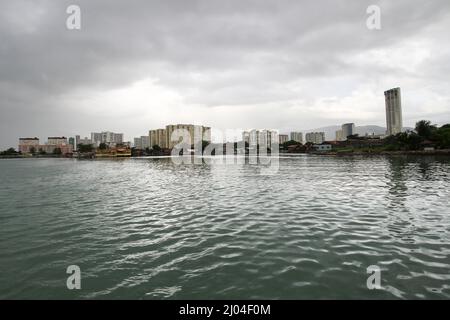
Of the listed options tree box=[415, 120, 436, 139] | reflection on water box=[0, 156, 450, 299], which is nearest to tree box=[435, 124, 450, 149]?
tree box=[415, 120, 436, 139]

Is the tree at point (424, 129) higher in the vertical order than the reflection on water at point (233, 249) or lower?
higher

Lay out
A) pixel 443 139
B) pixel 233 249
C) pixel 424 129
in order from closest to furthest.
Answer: pixel 233 249, pixel 443 139, pixel 424 129

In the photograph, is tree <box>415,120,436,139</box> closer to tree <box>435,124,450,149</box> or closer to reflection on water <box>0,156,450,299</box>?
tree <box>435,124,450,149</box>

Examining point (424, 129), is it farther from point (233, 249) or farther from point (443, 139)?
point (233, 249)

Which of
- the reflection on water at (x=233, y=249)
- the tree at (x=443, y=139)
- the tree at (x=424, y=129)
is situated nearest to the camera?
the reflection on water at (x=233, y=249)

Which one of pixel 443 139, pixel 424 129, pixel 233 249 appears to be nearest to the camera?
pixel 233 249

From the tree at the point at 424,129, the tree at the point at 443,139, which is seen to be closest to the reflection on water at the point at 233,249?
the tree at the point at 443,139

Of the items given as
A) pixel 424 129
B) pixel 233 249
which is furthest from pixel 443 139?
pixel 233 249

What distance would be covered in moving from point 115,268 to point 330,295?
6.35 m

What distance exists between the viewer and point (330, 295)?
6656mm

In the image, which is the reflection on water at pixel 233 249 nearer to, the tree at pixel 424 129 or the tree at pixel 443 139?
the tree at pixel 443 139

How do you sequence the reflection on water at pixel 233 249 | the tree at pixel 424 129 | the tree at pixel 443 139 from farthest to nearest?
the tree at pixel 424 129
the tree at pixel 443 139
the reflection on water at pixel 233 249

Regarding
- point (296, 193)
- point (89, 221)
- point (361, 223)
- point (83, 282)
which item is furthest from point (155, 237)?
point (296, 193)
